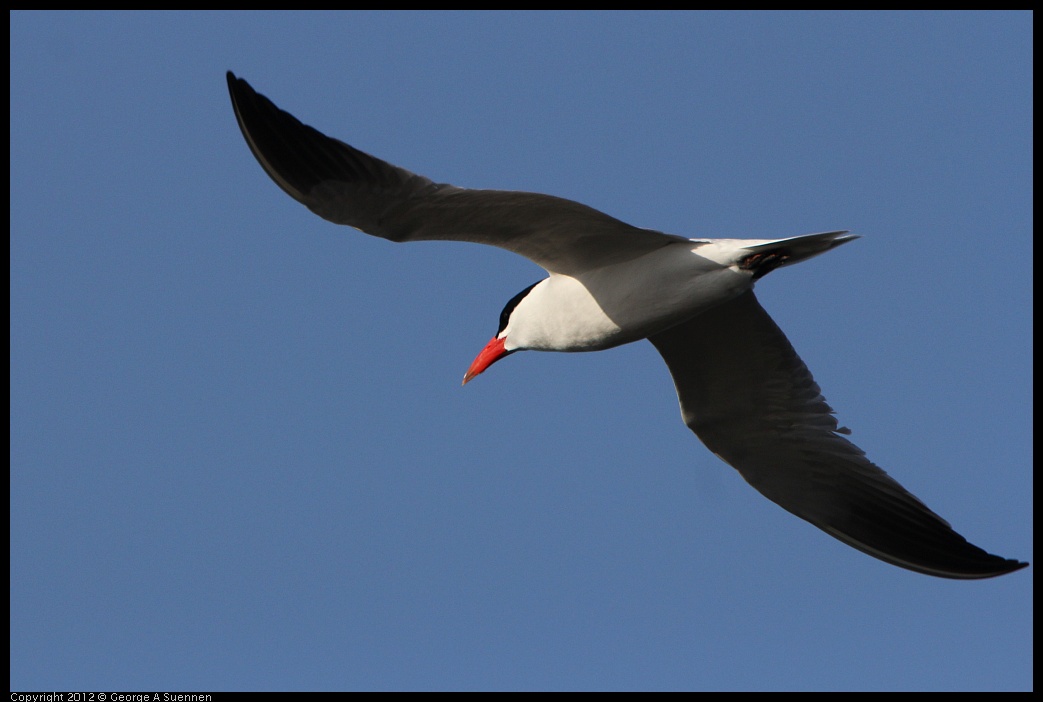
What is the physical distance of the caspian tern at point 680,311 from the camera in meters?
7.02

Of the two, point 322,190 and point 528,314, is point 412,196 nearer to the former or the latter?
point 322,190

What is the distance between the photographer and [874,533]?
29.1 ft

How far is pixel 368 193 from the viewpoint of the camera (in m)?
7.00

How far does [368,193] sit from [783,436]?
410 cm

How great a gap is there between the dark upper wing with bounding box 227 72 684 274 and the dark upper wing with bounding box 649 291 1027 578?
1.91 m

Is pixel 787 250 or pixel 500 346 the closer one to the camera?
pixel 787 250

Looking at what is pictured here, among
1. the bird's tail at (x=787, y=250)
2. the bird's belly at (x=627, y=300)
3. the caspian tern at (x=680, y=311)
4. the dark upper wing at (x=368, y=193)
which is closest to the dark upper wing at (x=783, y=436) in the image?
the caspian tern at (x=680, y=311)

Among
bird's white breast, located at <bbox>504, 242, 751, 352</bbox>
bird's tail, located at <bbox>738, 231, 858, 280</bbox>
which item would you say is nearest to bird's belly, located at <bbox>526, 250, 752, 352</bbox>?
bird's white breast, located at <bbox>504, 242, 751, 352</bbox>

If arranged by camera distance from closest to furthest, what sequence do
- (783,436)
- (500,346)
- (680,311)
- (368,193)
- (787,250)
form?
(368,193), (787,250), (680,311), (500,346), (783,436)

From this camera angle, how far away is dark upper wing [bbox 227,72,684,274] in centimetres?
689

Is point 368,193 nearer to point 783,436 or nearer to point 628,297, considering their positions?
point 628,297

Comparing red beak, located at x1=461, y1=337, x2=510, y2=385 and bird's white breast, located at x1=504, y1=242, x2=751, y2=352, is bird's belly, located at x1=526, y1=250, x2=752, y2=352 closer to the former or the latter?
bird's white breast, located at x1=504, y1=242, x2=751, y2=352

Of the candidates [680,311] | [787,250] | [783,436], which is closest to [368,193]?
[680,311]
